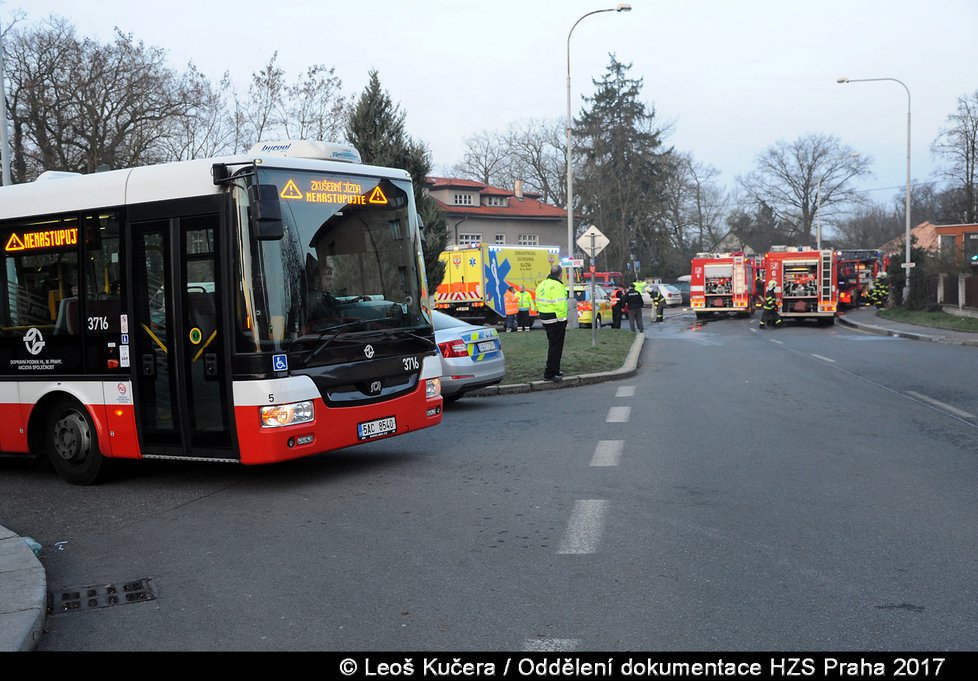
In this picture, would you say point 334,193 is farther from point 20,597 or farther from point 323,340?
point 20,597

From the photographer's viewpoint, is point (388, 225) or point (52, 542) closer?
point (52, 542)

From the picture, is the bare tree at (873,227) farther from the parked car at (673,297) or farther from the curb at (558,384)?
the curb at (558,384)

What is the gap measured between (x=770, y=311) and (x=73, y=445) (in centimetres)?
3103

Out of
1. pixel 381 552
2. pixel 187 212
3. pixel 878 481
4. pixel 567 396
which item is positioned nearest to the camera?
pixel 381 552

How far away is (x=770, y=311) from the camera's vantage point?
117 ft

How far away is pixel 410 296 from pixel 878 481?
4.61 metres

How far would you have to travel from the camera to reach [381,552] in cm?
591

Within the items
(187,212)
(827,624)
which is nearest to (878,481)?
(827,624)

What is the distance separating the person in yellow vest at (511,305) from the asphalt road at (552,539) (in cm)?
2163

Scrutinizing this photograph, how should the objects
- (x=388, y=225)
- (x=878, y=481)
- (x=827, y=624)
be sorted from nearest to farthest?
1. (x=827, y=624)
2. (x=878, y=481)
3. (x=388, y=225)

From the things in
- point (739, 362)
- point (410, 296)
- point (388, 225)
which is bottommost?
point (739, 362)

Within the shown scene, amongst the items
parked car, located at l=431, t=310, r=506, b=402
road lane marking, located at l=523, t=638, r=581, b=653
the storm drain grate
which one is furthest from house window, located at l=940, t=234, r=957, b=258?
the storm drain grate

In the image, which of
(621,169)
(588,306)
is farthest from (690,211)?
(588,306)
